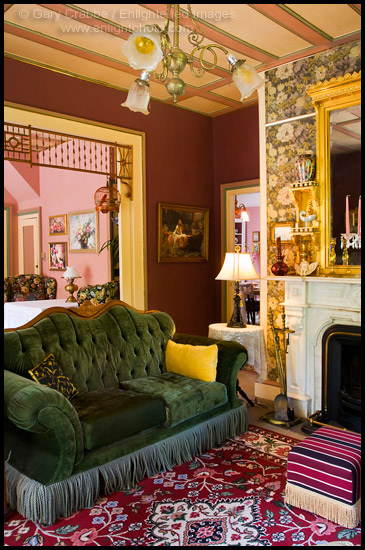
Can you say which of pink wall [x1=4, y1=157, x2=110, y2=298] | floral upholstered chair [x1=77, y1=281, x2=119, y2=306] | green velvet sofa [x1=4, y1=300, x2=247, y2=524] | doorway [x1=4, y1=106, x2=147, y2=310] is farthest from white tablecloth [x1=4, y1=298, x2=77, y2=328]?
green velvet sofa [x1=4, y1=300, x2=247, y2=524]

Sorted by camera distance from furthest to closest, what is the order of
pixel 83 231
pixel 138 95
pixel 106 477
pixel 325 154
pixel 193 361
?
1. pixel 83 231
2. pixel 325 154
3. pixel 193 361
4. pixel 106 477
5. pixel 138 95

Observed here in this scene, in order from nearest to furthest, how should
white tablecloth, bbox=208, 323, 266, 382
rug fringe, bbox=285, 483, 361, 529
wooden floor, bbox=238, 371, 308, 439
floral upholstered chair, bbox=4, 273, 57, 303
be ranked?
1. rug fringe, bbox=285, 483, 361, 529
2. wooden floor, bbox=238, 371, 308, 439
3. white tablecloth, bbox=208, 323, 266, 382
4. floral upholstered chair, bbox=4, 273, 57, 303

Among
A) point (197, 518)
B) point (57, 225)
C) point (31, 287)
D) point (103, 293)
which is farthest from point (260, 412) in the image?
point (31, 287)

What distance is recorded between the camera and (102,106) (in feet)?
15.9

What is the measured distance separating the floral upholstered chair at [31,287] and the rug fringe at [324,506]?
7.13m

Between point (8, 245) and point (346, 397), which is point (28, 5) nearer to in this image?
point (346, 397)

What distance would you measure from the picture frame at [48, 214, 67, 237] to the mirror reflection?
583cm

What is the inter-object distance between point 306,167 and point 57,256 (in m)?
6.01

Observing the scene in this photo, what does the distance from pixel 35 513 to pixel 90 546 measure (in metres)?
0.38

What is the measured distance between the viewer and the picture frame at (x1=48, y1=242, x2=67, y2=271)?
8625mm

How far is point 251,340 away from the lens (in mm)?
4273

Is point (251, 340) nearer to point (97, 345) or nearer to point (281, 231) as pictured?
point (281, 231)

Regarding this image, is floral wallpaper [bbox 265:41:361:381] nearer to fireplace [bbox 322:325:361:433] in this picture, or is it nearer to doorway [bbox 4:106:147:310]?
fireplace [bbox 322:325:361:433]

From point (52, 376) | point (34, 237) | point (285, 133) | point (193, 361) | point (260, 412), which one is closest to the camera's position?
point (52, 376)
